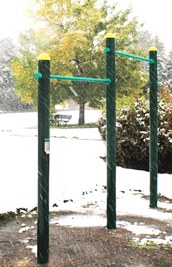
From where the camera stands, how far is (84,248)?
4.39 meters

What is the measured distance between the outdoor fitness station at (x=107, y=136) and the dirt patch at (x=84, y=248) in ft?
0.67

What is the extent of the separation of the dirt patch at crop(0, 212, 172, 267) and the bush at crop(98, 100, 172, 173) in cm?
366

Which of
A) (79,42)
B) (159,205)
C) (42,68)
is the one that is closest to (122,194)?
(159,205)

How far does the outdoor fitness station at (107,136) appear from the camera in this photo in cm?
394

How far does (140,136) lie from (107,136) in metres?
4.16

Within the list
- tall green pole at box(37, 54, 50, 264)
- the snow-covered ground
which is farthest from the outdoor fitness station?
the snow-covered ground

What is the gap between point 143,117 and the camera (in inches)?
357

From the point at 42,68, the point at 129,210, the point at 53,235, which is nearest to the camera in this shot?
the point at 42,68

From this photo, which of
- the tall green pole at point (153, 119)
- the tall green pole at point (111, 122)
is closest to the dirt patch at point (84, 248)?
the tall green pole at point (111, 122)

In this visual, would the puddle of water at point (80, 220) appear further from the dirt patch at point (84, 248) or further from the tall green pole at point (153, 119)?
the tall green pole at point (153, 119)

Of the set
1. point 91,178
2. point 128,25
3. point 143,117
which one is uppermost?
point 128,25

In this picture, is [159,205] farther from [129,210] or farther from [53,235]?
[53,235]

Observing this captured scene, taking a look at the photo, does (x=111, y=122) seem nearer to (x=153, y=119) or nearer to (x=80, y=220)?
(x=153, y=119)

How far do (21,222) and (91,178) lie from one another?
12.0 ft
